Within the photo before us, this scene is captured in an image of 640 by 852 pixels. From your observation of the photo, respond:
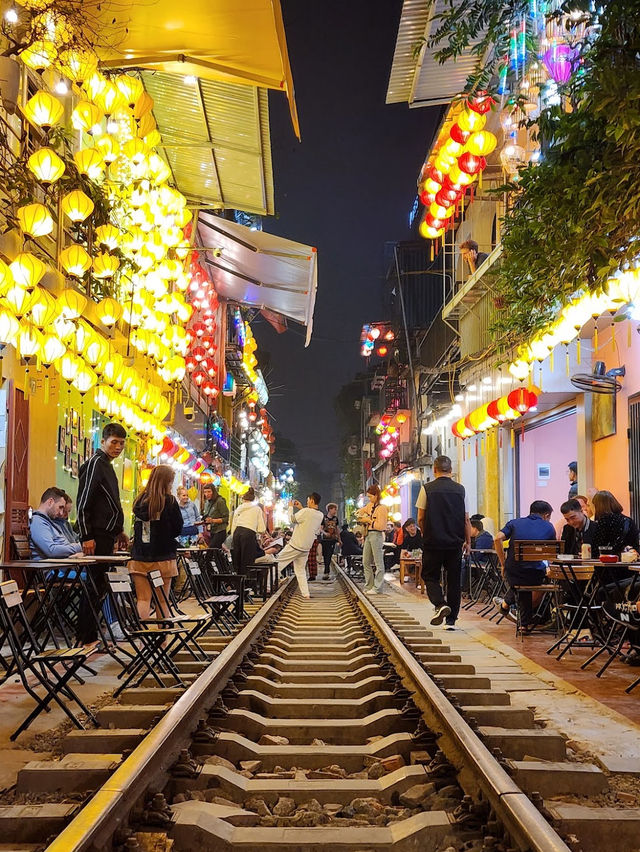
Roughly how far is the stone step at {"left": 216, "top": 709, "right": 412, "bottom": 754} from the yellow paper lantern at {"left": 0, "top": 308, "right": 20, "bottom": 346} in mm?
5930

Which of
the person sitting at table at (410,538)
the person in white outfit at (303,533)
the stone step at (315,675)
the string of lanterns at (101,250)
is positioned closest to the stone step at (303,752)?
the stone step at (315,675)

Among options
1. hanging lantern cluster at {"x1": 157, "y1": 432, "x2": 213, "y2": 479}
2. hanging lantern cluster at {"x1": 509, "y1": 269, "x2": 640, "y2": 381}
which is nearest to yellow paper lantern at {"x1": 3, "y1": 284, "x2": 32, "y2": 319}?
Result: hanging lantern cluster at {"x1": 509, "y1": 269, "x2": 640, "y2": 381}

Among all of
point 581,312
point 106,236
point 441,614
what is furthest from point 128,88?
point 441,614

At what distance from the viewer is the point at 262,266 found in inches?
923

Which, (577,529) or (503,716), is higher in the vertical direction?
(577,529)

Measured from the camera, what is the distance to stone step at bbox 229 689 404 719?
5.96 meters

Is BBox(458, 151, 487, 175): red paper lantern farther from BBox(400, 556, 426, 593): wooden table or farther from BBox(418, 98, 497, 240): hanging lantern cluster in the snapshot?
BBox(400, 556, 426, 593): wooden table

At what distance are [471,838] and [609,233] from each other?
496 centimetres

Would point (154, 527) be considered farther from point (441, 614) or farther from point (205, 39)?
point (205, 39)

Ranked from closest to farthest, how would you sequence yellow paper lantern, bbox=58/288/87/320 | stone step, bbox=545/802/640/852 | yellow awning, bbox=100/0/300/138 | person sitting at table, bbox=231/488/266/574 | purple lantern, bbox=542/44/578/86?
stone step, bbox=545/802/640/852
yellow awning, bbox=100/0/300/138
yellow paper lantern, bbox=58/288/87/320
purple lantern, bbox=542/44/578/86
person sitting at table, bbox=231/488/266/574

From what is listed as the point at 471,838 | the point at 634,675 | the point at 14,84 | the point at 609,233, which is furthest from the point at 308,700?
the point at 14,84

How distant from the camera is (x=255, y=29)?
10.9 metres

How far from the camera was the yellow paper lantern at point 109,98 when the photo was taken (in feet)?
36.7

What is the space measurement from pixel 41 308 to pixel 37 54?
2.71m
